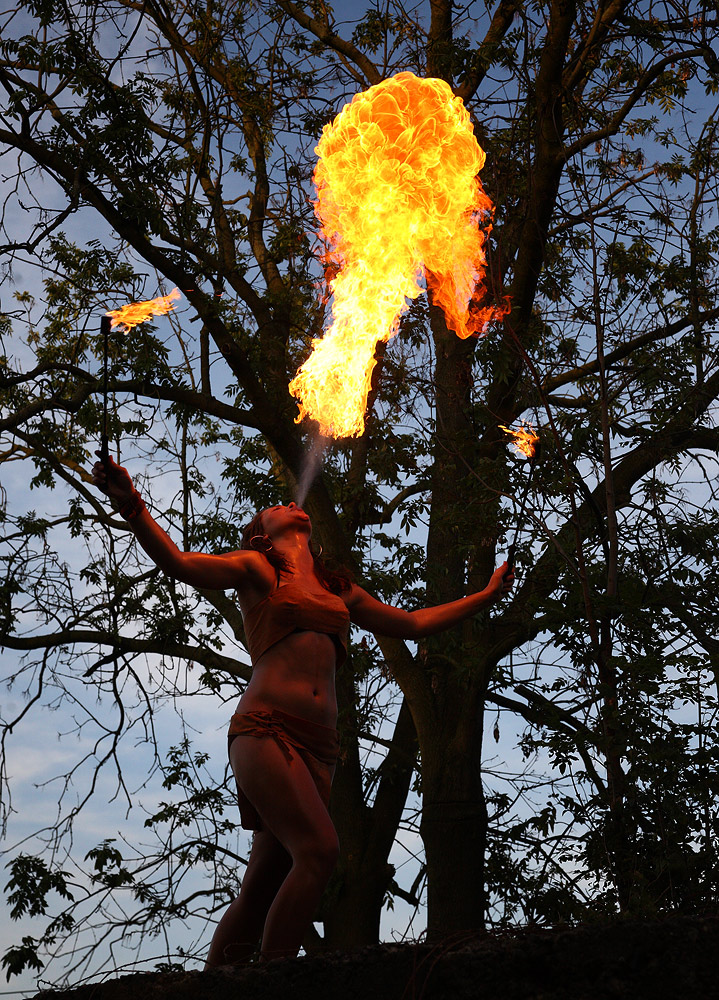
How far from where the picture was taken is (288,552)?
506 centimetres

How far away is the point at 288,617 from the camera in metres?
4.72

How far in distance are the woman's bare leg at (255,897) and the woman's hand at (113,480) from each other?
1.51 metres

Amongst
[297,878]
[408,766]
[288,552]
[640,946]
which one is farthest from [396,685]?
[640,946]

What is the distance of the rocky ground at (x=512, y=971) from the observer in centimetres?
288

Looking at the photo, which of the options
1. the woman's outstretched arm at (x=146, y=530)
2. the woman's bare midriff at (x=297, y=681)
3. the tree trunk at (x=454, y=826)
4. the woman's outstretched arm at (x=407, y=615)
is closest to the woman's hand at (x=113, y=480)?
the woman's outstretched arm at (x=146, y=530)

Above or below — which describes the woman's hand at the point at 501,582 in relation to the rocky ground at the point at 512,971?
above

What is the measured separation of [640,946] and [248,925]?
203cm

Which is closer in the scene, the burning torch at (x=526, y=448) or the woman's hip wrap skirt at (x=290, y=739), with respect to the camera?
the woman's hip wrap skirt at (x=290, y=739)

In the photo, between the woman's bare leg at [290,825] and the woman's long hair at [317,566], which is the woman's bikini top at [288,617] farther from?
the woman's bare leg at [290,825]

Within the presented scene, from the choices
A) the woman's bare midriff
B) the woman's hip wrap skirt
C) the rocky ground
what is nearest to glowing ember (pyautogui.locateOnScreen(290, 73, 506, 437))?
the woman's bare midriff

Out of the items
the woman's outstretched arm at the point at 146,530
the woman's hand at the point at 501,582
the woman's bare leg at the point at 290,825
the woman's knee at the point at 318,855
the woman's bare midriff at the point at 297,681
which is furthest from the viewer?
the woman's hand at the point at 501,582

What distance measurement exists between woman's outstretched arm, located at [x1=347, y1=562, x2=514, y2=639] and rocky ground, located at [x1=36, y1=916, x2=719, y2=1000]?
2.16 m

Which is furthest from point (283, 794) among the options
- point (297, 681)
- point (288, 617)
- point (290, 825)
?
point (288, 617)

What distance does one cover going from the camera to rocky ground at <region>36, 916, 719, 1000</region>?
288cm
